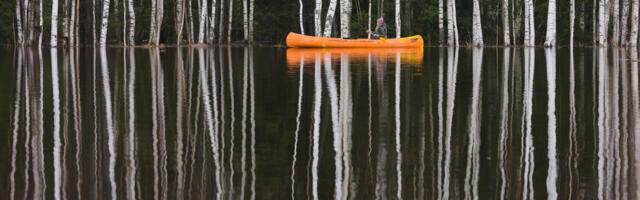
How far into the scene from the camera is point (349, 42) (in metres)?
37.7

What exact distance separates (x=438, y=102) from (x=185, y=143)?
426 cm

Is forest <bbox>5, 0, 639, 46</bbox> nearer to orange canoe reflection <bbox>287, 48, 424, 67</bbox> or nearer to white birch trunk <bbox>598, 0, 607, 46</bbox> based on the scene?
white birch trunk <bbox>598, 0, 607, 46</bbox>

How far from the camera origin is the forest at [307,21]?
44469mm

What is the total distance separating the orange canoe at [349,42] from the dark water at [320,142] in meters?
24.8

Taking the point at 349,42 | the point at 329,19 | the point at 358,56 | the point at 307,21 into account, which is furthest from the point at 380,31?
the point at 307,21

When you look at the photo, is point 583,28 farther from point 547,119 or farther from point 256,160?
point 256,160

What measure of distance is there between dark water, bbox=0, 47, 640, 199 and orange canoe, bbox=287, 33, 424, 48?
975 inches

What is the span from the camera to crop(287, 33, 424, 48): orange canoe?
3753 cm

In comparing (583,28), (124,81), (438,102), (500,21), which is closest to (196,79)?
(124,81)

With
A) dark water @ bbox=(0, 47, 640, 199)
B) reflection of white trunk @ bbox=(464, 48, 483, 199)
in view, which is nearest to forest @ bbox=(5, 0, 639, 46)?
dark water @ bbox=(0, 47, 640, 199)

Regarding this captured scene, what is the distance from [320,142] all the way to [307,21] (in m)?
53.6

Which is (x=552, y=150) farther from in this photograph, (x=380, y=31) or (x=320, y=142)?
(x=380, y=31)

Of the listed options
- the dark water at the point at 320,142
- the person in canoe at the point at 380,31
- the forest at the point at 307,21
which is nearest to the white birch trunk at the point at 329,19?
the forest at the point at 307,21

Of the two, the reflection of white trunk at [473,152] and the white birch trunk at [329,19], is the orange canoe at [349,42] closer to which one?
the white birch trunk at [329,19]
